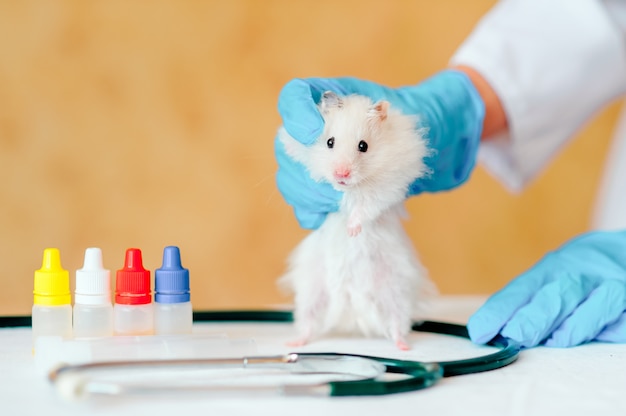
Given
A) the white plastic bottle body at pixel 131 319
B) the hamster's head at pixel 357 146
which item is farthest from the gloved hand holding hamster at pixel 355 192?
the white plastic bottle body at pixel 131 319

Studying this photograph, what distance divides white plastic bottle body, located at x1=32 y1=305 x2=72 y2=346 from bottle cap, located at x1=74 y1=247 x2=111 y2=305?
0.10ft

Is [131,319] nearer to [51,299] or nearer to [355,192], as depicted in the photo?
[51,299]

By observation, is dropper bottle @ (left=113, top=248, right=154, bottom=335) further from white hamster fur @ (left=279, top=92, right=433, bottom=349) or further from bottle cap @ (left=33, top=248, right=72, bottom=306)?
white hamster fur @ (left=279, top=92, right=433, bottom=349)

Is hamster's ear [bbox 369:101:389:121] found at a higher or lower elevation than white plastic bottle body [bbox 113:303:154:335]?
higher

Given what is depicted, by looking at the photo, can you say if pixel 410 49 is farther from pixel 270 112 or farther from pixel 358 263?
pixel 358 263

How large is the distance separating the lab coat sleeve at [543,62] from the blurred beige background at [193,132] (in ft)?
2.62

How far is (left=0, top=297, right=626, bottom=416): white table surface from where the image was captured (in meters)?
0.73

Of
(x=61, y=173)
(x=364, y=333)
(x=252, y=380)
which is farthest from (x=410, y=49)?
(x=252, y=380)

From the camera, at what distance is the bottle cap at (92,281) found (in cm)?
99

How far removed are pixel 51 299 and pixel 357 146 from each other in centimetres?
44

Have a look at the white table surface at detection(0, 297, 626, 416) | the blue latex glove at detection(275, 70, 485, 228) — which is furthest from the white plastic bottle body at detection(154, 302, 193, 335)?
the blue latex glove at detection(275, 70, 485, 228)

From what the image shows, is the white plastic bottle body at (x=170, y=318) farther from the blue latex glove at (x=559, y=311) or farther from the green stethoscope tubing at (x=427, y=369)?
the blue latex glove at (x=559, y=311)

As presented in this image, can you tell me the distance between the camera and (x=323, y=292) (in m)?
1.12

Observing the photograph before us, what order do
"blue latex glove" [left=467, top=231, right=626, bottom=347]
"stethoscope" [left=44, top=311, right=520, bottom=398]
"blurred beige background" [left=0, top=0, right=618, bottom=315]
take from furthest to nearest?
"blurred beige background" [left=0, top=0, right=618, bottom=315]
"blue latex glove" [left=467, top=231, right=626, bottom=347]
"stethoscope" [left=44, top=311, right=520, bottom=398]
